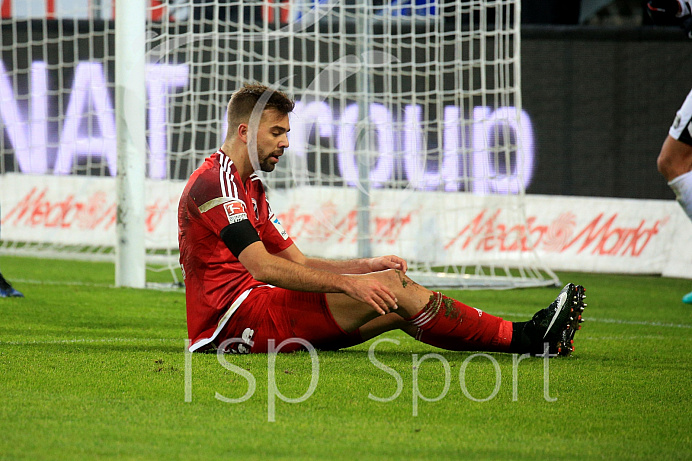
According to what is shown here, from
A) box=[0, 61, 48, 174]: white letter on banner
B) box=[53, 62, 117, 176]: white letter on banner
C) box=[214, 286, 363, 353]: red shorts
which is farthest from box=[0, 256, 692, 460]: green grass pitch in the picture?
box=[0, 61, 48, 174]: white letter on banner

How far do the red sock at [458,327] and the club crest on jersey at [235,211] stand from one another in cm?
80

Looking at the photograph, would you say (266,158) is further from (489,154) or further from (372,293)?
(489,154)

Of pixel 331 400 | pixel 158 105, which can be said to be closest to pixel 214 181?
pixel 331 400

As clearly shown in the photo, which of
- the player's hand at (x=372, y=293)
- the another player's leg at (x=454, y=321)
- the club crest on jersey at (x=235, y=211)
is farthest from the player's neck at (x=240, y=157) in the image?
the player's hand at (x=372, y=293)

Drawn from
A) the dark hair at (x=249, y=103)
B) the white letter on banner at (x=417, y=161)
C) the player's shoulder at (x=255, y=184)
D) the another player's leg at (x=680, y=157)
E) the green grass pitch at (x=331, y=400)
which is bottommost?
the green grass pitch at (x=331, y=400)

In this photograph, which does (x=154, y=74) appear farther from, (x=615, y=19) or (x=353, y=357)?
(x=615, y=19)

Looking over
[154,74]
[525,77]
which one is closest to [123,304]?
[154,74]

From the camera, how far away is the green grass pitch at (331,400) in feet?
8.64

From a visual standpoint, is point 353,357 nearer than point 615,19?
Yes

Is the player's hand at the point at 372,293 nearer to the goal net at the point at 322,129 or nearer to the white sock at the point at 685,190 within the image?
Result: the white sock at the point at 685,190

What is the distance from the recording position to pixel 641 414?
3.22m

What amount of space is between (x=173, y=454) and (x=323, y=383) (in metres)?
1.10

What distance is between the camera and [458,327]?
12.9ft

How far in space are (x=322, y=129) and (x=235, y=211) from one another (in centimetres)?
705
